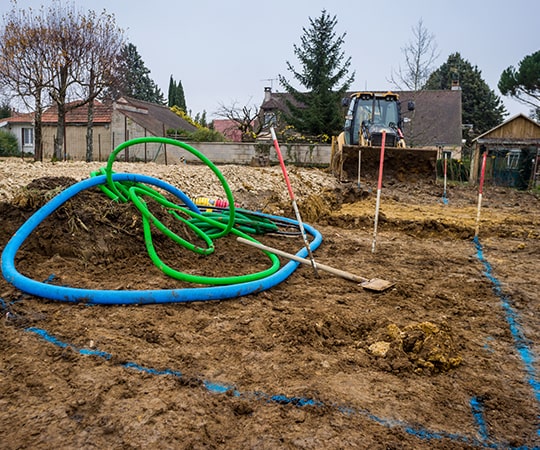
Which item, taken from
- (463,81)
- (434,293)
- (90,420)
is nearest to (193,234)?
(434,293)

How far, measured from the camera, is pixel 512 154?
2073 centimetres

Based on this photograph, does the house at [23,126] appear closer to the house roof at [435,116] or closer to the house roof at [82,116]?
the house roof at [82,116]

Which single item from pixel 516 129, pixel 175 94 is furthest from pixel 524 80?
pixel 175 94

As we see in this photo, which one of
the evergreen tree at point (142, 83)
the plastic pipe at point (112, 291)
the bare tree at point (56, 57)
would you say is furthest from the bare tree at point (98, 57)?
the evergreen tree at point (142, 83)

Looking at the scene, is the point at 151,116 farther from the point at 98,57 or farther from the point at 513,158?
the point at 513,158

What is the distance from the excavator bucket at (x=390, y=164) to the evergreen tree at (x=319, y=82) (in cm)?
1352

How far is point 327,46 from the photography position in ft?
90.6

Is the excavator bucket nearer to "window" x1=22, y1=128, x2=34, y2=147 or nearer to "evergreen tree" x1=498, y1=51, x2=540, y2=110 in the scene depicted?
"evergreen tree" x1=498, y1=51, x2=540, y2=110

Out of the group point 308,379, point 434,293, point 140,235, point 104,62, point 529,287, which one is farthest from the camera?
point 104,62

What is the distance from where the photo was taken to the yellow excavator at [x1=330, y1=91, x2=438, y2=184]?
12.2 meters

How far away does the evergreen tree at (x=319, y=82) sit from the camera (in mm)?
25578

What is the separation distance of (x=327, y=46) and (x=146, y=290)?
26985 mm

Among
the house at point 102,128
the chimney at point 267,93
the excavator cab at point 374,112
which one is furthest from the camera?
the chimney at point 267,93

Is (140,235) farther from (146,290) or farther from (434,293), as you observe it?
(434,293)
